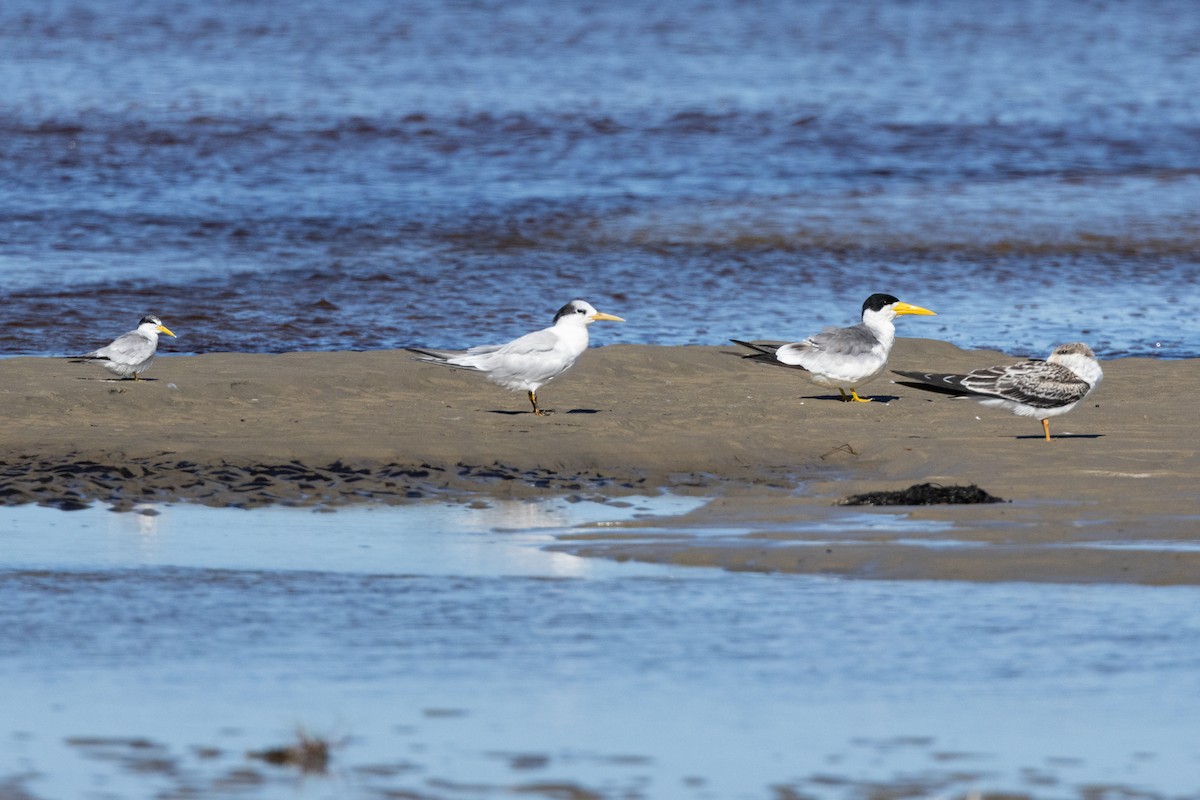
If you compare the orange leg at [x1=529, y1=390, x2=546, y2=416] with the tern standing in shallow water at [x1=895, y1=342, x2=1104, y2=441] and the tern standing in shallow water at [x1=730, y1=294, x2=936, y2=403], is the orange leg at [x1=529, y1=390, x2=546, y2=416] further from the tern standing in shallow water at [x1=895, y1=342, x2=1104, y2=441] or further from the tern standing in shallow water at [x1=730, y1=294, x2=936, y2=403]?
the tern standing in shallow water at [x1=895, y1=342, x2=1104, y2=441]

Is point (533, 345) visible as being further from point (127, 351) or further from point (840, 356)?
point (127, 351)

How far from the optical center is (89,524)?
337 inches

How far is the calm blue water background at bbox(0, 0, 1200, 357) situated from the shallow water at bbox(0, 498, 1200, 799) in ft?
26.3

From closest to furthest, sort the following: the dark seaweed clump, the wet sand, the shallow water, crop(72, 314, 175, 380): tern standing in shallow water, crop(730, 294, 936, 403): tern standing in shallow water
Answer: the shallow water → the wet sand → the dark seaweed clump → crop(730, 294, 936, 403): tern standing in shallow water → crop(72, 314, 175, 380): tern standing in shallow water

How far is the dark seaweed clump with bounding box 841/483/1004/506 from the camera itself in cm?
877

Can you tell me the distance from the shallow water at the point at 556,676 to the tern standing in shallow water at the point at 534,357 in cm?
352

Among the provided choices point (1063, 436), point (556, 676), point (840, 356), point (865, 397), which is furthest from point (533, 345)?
point (556, 676)

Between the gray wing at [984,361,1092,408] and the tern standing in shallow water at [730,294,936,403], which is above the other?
the tern standing in shallow water at [730,294,936,403]

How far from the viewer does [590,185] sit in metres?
24.9

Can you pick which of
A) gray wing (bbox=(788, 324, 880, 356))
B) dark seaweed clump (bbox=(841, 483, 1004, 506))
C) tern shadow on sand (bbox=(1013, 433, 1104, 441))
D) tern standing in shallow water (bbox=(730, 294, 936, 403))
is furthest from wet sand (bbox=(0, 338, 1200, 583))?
gray wing (bbox=(788, 324, 880, 356))

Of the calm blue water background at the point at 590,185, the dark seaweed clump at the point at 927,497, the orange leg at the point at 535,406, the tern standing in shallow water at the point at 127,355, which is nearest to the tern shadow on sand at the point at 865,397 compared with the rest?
the orange leg at the point at 535,406

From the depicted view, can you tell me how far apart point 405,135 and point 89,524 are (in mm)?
21447

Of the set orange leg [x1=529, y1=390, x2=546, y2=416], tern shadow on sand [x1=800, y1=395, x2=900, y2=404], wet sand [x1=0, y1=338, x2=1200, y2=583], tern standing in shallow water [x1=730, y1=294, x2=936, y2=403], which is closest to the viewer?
wet sand [x1=0, y1=338, x2=1200, y2=583]

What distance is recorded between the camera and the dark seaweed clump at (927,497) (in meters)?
8.77
